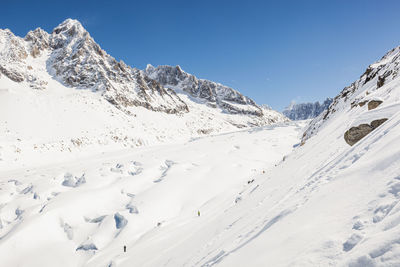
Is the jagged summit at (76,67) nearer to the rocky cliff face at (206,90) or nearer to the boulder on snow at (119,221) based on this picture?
the rocky cliff face at (206,90)

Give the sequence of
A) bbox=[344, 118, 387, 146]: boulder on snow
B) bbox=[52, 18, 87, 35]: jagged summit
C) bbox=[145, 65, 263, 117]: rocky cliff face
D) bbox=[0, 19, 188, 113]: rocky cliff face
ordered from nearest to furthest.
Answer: bbox=[344, 118, 387, 146]: boulder on snow, bbox=[0, 19, 188, 113]: rocky cliff face, bbox=[52, 18, 87, 35]: jagged summit, bbox=[145, 65, 263, 117]: rocky cliff face

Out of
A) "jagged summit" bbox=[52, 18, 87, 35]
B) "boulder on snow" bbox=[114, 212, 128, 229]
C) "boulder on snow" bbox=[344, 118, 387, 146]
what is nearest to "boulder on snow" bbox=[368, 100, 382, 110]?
"boulder on snow" bbox=[344, 118, 387, 146]

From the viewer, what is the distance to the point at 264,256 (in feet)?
10.1

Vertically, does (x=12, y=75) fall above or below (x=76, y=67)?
below

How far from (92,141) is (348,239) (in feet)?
113

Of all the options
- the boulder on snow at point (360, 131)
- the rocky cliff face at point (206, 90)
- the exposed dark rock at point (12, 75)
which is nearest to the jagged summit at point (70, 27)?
the exposed dark rock at point (12, 75)

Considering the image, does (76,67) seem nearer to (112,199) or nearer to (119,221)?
(112,199)

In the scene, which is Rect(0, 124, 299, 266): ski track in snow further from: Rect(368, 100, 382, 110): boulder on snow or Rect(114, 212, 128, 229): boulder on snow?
Rect(368, 100, 382, 110): boulder on snow

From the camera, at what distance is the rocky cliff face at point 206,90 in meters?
107

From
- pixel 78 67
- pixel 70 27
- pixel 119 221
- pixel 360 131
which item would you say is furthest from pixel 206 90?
pixel 360 131

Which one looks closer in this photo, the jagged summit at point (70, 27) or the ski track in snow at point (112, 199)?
the ski track in snow at point (112, 199)

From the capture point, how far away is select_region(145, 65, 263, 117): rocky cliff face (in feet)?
352

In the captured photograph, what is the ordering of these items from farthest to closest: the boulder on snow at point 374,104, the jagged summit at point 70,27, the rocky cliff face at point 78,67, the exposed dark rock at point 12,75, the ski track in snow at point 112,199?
1. the jagged summit at point 70,27
2. the rocky cliff face at point 78,67
3. the exposed dark rock at point 12,75
4. the ski track in snow at point 112,199
5. the boulder on snow at point 374,104

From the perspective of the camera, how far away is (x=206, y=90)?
111188 millimetres
